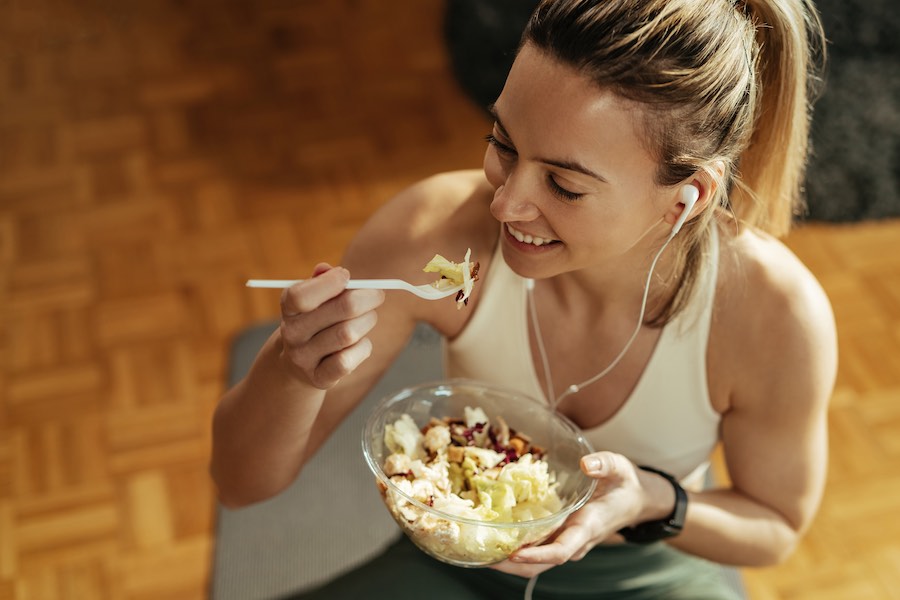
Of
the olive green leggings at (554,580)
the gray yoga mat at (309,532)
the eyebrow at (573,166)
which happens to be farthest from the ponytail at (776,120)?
the gray yoga mat at (309,532)

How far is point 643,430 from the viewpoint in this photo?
1466mm

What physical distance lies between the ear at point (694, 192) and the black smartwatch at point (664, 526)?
1.19 ft

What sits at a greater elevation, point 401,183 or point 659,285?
point 659,285

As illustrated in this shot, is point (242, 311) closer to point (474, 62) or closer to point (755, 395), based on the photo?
point (474, 62)

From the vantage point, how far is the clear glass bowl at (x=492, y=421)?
112 centimetres

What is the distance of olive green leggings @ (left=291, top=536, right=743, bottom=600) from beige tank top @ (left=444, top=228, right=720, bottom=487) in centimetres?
15

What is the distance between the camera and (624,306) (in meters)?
1.46

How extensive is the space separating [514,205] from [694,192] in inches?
8.6

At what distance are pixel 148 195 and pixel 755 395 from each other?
6.71 ft

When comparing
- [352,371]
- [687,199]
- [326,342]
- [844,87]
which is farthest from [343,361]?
[844,87]

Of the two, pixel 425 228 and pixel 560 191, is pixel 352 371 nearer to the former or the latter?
pixel 425 228

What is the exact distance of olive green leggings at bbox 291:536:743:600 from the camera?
1445 millimetres

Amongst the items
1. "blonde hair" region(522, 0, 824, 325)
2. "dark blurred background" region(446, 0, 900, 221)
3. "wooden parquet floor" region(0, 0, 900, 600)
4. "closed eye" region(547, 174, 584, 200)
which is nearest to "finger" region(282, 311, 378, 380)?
"closed eye" region(547, 174, 584, 200)

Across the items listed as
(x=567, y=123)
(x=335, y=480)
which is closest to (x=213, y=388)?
(x=335, y=480)
